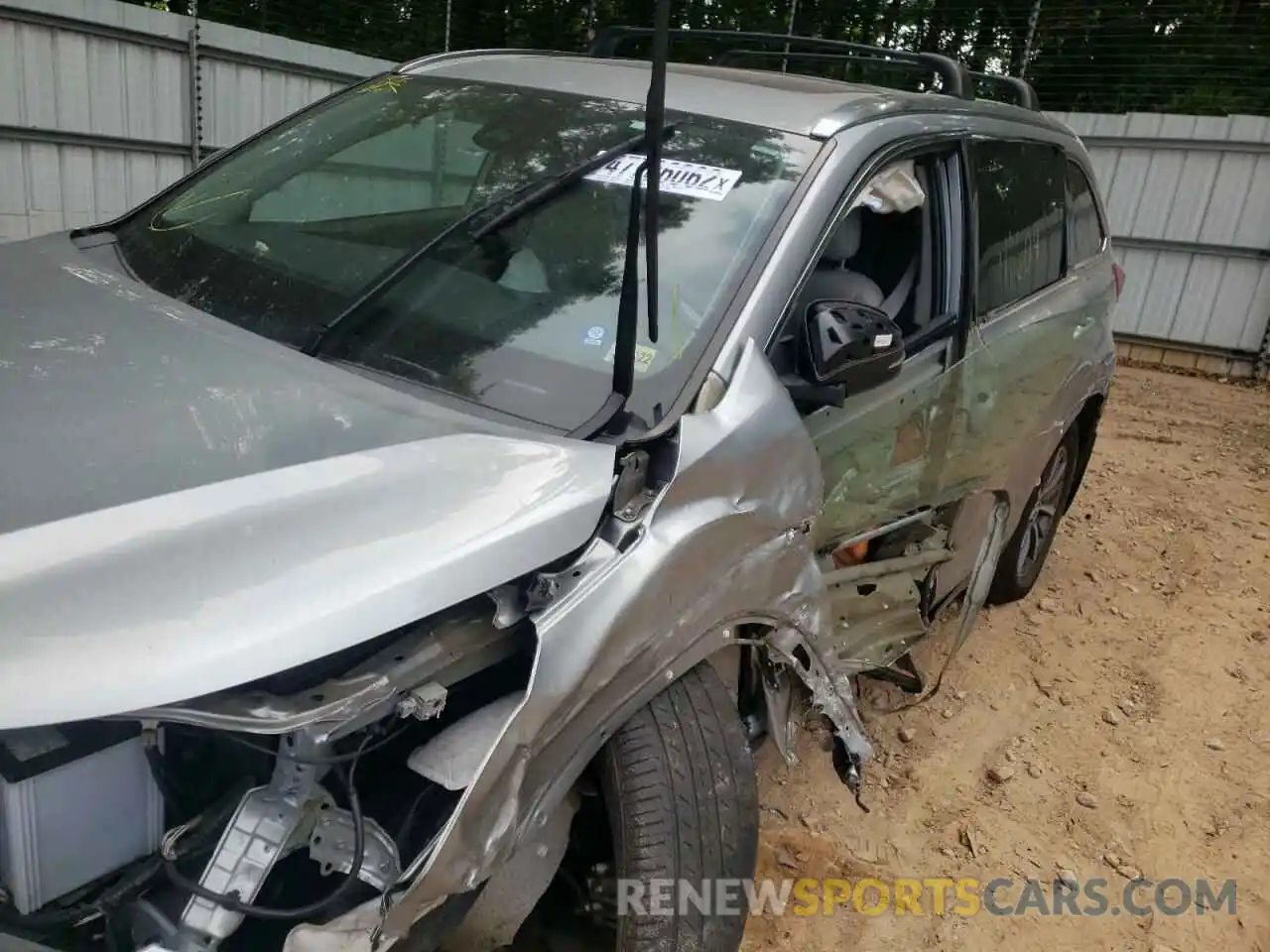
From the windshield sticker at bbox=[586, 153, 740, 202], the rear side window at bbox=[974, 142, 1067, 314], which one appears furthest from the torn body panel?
the rear side window at bbox=[974, 142, 1067, 314]

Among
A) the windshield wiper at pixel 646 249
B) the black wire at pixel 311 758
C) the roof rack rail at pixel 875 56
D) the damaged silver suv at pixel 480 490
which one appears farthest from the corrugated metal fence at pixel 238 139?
the black wire at pixel 311 758

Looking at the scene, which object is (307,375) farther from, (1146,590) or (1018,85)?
(1146,590)

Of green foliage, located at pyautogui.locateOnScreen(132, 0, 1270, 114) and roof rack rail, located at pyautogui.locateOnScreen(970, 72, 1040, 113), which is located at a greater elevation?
green foliage, located at pyautogui.locateOnScreen(132, 0, 1270, 114)

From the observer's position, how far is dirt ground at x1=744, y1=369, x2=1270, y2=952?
8.67ft

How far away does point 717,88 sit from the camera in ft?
8.37

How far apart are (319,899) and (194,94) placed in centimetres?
716

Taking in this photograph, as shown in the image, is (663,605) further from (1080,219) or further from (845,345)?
(1080,219)

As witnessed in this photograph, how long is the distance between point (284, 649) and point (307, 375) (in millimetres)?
710

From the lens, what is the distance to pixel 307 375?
74.5 inches

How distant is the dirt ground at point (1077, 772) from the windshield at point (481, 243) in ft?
4.84

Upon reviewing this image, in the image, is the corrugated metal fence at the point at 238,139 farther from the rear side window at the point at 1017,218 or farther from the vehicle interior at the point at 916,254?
the rear side window at the point at 1017,218

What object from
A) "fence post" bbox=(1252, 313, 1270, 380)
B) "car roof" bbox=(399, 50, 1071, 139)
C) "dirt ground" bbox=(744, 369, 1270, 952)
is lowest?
"dirt ground" bbox=(744, 369, 1270, 952)

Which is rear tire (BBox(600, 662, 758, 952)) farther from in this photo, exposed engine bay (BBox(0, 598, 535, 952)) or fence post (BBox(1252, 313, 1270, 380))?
fence post (BBox(1252, 313, 1270, 380))

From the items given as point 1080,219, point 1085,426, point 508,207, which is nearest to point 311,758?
point 508,207
